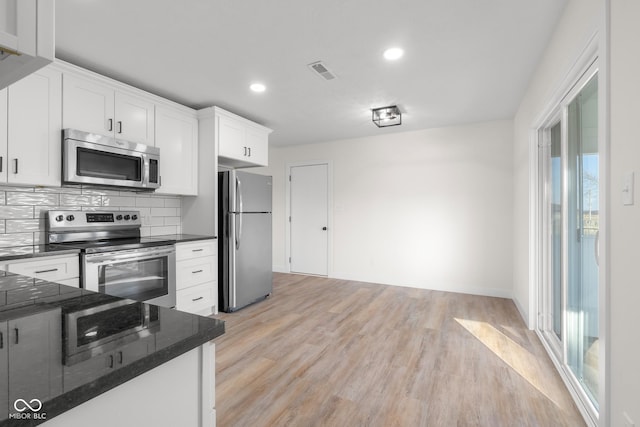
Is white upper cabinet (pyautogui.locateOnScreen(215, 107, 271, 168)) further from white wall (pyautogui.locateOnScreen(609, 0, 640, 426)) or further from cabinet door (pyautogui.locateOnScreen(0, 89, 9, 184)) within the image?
white wall (pyautogui.locateOnScreen(609, 0, 640, 426))

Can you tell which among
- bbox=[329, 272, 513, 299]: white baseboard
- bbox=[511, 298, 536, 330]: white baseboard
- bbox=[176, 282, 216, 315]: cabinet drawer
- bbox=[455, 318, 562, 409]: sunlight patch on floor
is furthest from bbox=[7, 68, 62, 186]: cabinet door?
bbox=[511, 298, 536, 330]: white baseboard

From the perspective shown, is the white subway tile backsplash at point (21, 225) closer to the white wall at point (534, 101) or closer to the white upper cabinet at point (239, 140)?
the white upper cabinet at point (239, 140)

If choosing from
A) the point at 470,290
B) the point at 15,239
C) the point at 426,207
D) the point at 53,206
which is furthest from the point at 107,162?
the point at 470,290

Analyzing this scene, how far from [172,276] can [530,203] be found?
3.41m

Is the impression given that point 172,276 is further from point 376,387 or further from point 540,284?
point 540,284

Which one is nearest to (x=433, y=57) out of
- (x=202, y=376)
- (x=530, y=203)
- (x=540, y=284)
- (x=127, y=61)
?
(x=530, y=203)

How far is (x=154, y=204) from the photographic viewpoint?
11.6ft

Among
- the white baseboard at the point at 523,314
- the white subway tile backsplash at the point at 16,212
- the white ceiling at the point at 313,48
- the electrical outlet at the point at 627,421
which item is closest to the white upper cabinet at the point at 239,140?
the white ceiling at the point at 313,48

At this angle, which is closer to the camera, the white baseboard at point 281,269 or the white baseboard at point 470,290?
the white baseboard at point 470,290

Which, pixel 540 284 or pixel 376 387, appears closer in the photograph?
pixel 376 387

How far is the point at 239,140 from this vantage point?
12.8 feet

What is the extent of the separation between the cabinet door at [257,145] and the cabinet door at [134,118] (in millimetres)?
1139

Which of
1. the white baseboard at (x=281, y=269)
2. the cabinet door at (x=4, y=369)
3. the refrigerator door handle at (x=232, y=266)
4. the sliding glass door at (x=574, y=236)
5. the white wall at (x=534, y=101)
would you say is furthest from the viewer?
the white baseboard at (x=281, y=269)

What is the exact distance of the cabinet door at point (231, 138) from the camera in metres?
3.64
